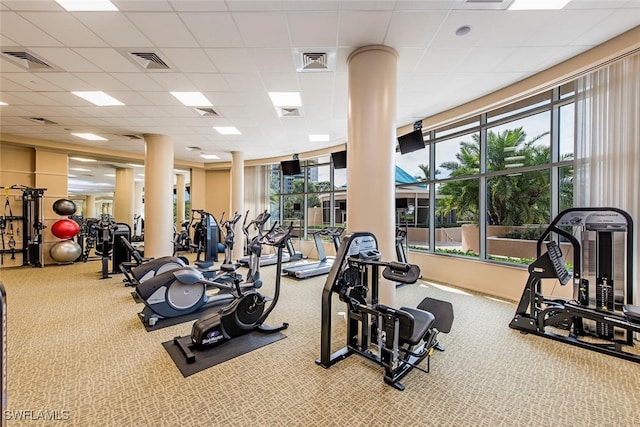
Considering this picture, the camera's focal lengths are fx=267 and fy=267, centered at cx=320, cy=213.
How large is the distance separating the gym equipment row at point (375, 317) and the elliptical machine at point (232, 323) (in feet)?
2.68

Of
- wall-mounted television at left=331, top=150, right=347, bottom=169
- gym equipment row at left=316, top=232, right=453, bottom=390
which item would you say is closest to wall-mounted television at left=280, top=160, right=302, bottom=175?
wall-mounted television at left=331, top=150, right=347, bottom=169

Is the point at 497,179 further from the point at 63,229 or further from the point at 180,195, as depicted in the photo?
the point at 180,195

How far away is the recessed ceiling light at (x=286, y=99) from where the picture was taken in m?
4.71

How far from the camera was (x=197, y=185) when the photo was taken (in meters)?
11.0

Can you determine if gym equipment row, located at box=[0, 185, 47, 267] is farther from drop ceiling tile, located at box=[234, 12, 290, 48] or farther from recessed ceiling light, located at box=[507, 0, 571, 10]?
recessed ceiling light, located at box=[507, 0, 571, 10]

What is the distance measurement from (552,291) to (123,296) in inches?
272

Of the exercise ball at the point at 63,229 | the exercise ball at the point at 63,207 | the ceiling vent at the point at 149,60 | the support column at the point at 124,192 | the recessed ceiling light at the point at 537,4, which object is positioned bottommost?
the exercise ball at the point at 63,229

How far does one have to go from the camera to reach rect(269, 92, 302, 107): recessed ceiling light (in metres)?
4.71

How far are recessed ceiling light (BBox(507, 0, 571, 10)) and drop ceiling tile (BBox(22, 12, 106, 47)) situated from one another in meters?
4.59

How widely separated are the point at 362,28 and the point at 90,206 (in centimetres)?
2585

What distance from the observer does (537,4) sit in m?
2.69

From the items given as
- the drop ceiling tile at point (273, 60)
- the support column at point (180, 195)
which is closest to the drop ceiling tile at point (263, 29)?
the drop ceiling tile at point (273, 60)

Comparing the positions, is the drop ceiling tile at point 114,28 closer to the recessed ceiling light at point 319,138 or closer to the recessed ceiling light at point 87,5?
the recessed ceiling light at point 87,5

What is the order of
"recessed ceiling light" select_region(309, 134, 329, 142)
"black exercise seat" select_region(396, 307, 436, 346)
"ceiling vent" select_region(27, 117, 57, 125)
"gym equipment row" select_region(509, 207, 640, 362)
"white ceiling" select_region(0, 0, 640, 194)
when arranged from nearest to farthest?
"black exercise seat" select_region(396, 307, 436, 346) < "white ceiling" select_region(0, 0, 640, 194) < "gym equipment row" select_region(509, 207, 640, 362) < "ceiling vent" select_region(27, 117, 57, 125) < "recessed ceiling light" select_region(309, 134, 329, 142)
